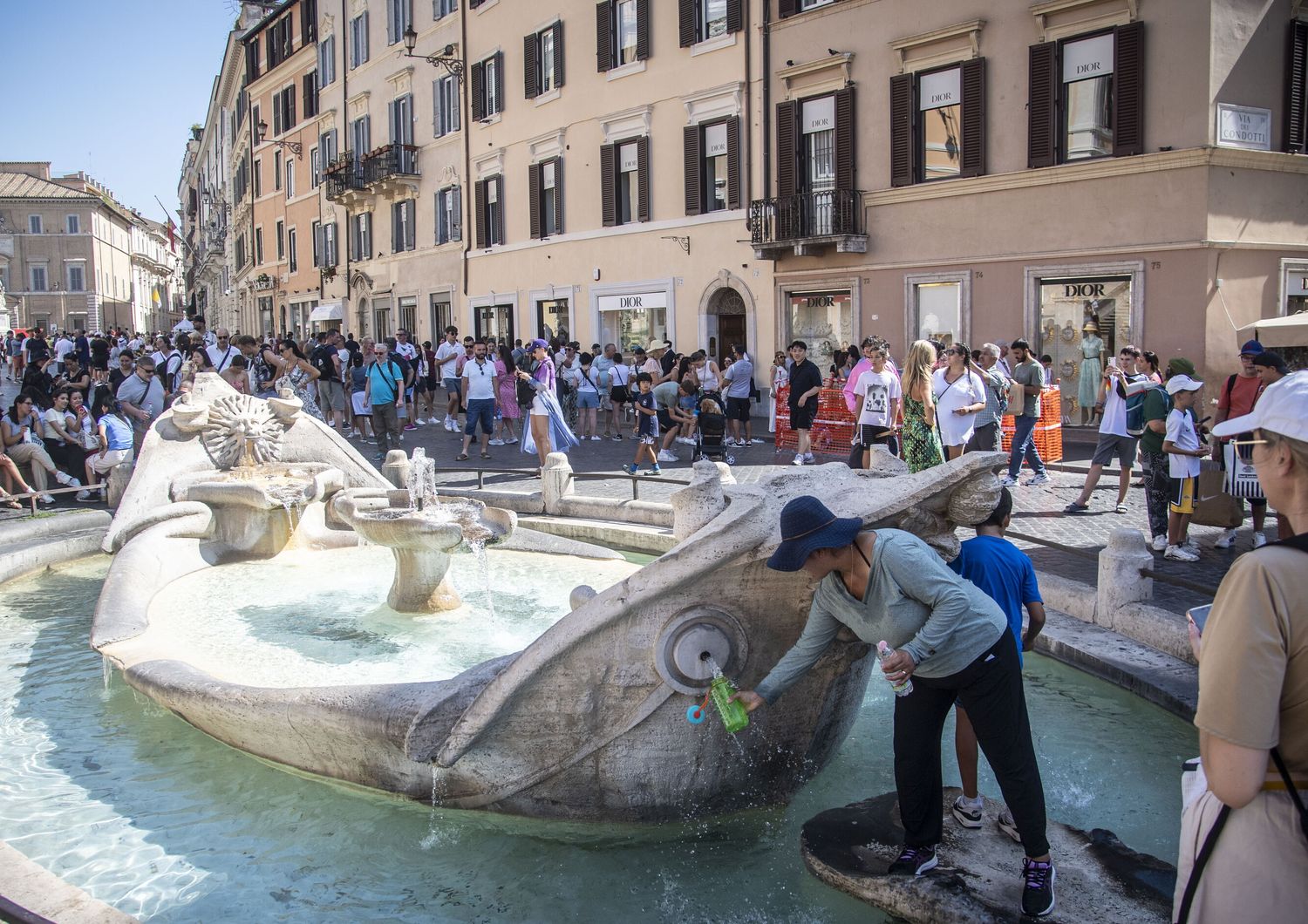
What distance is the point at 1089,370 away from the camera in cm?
1800

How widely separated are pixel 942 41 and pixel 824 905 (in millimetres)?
18286

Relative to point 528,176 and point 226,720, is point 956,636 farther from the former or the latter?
point 528,176

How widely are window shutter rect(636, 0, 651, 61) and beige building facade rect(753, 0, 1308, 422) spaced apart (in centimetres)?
374

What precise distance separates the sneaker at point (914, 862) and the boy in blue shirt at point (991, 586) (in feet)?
1.25

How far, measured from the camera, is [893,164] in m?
20.0

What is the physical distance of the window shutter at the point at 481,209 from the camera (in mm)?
31078

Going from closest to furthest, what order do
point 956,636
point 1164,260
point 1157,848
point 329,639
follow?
point 956,636
point 1157,848
point 329,639
point 1164,260

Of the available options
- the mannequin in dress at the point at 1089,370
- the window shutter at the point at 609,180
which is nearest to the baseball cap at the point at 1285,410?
the mannequin in dress at the point at 1089,370

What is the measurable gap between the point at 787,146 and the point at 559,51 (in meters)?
8.13

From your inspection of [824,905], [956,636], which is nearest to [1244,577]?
[956,636]

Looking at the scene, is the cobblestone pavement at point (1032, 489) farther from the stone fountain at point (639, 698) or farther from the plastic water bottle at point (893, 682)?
the plastic water bottle at point (893, 682)

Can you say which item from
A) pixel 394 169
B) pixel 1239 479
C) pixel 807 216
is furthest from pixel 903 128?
pixel 394 169

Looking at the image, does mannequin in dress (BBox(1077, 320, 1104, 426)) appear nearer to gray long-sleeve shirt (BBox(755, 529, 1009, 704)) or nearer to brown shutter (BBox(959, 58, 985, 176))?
brown shutter (BBox(959, 58, 985, 176))

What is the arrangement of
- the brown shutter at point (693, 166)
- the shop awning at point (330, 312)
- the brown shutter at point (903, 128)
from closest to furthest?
1. the brown shutter at point (903, 128)
2. the brown shutter at point (693, 166)
3. the shop awning at point (330, 312)
